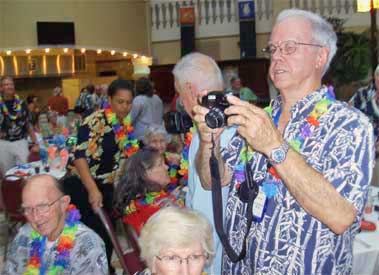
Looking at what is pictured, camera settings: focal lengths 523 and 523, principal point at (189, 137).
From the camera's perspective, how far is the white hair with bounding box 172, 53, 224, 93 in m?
2.24

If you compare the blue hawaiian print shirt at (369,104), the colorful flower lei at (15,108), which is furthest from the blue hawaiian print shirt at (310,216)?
the colorful flower lei at (15,108)

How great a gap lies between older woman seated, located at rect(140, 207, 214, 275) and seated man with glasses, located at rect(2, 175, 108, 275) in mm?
547

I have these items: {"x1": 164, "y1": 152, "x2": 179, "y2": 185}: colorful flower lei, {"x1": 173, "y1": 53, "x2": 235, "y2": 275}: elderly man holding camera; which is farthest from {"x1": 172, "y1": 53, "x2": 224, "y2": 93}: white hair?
{"x1": 164, "y1": 152, "x2": 179, "y2": 185}: colorful flower lei

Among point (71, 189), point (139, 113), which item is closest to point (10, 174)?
point (71, 189)

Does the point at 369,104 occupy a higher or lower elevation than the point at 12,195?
higher

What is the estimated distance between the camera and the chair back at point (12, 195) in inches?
160

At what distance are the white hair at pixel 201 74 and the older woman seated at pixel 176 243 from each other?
0.65 meters

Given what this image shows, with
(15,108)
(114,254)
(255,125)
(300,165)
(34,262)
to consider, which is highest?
(255,125)

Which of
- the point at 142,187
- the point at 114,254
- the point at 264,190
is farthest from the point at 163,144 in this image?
the point at 264,190

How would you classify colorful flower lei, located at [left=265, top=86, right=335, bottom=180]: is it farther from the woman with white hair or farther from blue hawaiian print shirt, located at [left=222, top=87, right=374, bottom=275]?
the woman with white hair

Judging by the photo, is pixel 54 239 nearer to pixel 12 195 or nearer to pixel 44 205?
pixel 44 205

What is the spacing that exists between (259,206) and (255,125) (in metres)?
0.40

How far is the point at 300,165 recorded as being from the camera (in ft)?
4.49

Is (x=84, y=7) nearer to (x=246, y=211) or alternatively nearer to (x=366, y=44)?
(x=366, y=44)
